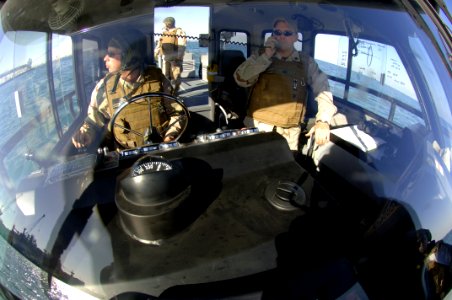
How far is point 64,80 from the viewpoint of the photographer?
1803 mm

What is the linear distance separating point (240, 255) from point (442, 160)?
93 cm

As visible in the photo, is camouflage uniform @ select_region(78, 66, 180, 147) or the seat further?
the seat

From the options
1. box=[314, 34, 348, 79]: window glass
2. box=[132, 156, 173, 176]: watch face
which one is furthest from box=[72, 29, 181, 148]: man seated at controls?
box=[314, 34, 348, 79]: window glass

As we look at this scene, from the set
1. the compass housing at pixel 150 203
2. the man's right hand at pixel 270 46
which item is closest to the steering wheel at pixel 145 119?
Result: the man's right hand at pixel 270 46

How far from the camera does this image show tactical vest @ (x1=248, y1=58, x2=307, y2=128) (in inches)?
96.3

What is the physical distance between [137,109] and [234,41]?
0.77 meters

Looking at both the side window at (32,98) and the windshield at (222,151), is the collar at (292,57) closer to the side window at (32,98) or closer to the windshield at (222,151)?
the windshield at (222,151)

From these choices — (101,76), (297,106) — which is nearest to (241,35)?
(297,106)

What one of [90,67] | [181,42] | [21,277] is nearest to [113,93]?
[90,67]

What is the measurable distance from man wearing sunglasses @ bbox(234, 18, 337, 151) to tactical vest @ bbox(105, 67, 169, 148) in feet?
2.12

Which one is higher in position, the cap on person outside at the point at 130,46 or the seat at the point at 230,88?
the cap on person outside at the point at 130,46

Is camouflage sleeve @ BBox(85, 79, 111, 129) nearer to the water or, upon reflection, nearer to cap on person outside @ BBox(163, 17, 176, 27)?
cap on person outside @ BBox(163, 17, 176, 27)

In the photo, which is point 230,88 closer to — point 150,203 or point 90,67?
point 90,67

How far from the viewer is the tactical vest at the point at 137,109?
2.00 m
